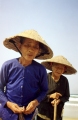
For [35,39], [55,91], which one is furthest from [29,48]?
[55,91]

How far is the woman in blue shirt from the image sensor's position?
0.61 metres

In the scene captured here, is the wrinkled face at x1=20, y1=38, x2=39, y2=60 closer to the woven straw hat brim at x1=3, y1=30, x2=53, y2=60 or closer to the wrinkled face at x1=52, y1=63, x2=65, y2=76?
the woven straw hat brim at x1=3, y1=30, x2=53, y2=60

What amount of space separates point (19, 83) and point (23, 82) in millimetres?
14

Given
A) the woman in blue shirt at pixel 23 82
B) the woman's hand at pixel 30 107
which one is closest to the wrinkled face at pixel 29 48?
the woman in blue shirt at pixel 23 82

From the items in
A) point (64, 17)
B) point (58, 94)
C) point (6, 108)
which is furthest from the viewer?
point (64, 17)

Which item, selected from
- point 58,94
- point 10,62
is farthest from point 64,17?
point 10,62

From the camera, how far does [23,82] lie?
2.04ft

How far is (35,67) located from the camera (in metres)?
0.65

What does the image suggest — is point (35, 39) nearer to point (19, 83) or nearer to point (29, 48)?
point (29, 48)

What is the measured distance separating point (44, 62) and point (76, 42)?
18.7 inches

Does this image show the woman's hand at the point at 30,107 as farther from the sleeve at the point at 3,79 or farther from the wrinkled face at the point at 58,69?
the wrinkled face at the point at 58,69

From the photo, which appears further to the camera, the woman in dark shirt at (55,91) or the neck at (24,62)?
the woman in dark shirt at (55,91)

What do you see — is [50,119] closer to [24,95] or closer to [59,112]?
[59,112]

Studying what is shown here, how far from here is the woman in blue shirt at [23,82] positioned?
61 centimetres
